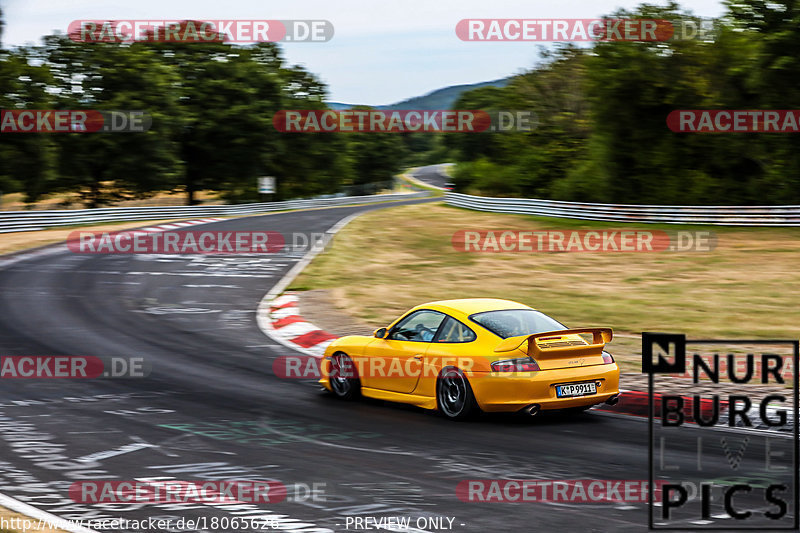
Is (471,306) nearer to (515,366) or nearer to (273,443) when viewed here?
(515,366)

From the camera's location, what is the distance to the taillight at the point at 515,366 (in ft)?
31.3

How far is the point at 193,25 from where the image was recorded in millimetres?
62906

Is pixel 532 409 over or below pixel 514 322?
below

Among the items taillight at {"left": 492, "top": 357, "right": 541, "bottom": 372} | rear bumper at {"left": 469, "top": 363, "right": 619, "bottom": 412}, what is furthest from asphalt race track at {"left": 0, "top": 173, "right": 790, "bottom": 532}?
taillight at {"left": 492, "top": 357, "right": 541, "bottom": 372}

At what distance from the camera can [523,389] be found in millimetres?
9484

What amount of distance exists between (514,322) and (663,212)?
28.1 m

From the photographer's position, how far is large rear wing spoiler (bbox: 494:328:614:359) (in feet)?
31.6

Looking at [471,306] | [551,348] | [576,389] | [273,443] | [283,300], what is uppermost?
[471,306]

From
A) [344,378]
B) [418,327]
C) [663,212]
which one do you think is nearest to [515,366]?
[418,327]

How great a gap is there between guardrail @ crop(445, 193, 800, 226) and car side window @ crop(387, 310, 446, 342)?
25065mm

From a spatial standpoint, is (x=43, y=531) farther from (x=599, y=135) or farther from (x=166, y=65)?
(x=166, y=65)

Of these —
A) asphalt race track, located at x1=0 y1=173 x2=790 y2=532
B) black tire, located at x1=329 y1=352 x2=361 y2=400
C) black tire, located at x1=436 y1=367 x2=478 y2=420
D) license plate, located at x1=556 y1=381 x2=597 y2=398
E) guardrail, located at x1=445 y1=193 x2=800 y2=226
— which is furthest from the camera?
guardrail, located at x1=445 y1=193 x2=800 y2=226

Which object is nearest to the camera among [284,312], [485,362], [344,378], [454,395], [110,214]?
[485,362]

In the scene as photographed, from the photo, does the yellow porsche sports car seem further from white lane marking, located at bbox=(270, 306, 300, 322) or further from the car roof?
white lane marking, located at bbox=(270, 306, 300, 322)
